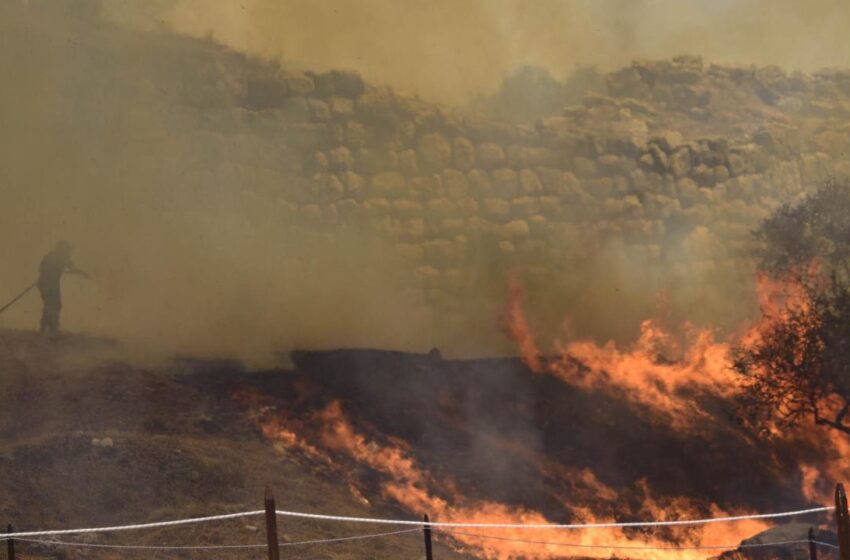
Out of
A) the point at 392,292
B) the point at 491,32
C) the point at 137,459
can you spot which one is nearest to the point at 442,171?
the point at 392,292

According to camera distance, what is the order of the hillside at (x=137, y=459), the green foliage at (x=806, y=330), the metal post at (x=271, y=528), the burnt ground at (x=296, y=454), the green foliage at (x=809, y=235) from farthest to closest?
the green foliage at (x=809, y=235) → the green foliage at (x=806, y=330) → the burnt ground at (x=296, y=454) → the hillside at (x=137, y=459) → the metal post at (x=271, y=528)

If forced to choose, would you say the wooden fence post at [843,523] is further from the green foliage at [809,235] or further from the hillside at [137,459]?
the green foliage at [809,235]

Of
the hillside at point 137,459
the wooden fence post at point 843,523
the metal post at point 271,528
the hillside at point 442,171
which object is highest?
the hillside at point 442,171

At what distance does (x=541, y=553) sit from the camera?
1439cm

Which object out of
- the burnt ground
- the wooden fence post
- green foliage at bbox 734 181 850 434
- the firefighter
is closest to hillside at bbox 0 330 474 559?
the burnt ground

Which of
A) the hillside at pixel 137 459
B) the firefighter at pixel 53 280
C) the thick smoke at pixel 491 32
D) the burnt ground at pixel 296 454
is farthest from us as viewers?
the thick smoke at pixel 491 32

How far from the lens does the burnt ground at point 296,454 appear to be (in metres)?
13.0

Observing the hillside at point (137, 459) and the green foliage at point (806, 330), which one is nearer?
the hillside at point (137, 459)

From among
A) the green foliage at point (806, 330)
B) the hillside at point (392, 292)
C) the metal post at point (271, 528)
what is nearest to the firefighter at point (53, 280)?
the hillside at point (392, 292)

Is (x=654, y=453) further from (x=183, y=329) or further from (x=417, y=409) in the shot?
(x=183, y=329)

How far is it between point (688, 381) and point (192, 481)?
24.3 ft

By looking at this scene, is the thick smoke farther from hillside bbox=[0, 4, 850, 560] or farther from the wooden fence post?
the wooden fence post

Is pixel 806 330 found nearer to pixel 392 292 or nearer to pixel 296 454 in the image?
pixel 392 292

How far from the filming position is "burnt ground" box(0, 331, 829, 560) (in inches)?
511
